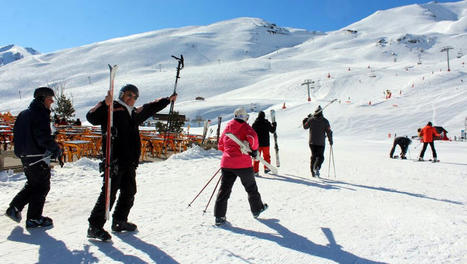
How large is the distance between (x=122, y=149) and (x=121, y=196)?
57cm

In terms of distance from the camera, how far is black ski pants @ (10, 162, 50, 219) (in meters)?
3.59

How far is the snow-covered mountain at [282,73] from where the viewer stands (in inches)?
1164

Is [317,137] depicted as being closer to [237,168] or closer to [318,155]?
[318,155]

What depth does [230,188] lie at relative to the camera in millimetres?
4105

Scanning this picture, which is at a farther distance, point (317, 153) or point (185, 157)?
point (185, 157)

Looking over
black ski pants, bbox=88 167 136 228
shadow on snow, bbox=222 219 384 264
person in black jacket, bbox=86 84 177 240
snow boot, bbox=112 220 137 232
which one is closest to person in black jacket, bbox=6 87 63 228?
person in black jacket, bbox=86 84 177 240

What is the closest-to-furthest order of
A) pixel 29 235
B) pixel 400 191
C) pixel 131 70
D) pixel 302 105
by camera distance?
pixel 29 235
pixel 400 191
pixel 302 105
pixel 131 70

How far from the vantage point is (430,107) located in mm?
28359

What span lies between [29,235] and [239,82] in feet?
230

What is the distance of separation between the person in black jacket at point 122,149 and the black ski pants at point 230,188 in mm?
1108

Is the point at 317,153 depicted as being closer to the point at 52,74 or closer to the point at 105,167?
the point at 105,167

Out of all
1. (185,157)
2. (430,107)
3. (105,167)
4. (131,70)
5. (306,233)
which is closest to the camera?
(105,167)

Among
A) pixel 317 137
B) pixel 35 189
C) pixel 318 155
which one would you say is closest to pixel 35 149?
pixel 35 189

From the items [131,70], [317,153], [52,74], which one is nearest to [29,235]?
[317,153]
